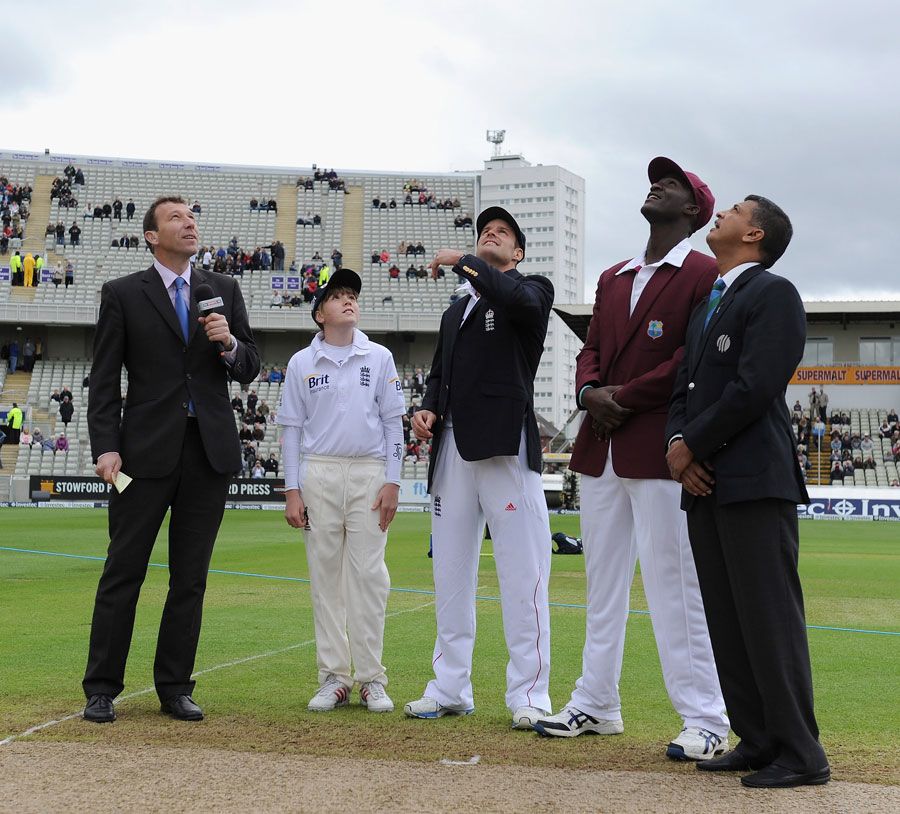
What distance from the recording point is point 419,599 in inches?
441

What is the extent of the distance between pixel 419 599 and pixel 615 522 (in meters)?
6.33

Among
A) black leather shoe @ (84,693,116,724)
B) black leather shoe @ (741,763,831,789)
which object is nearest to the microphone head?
black leather shoe @ (84,693,116,724)

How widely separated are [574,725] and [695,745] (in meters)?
0.67

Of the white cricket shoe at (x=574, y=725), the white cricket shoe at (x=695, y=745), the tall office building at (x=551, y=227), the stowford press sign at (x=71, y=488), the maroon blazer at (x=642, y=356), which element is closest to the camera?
the white cricket shoe at (x=695, y=745)

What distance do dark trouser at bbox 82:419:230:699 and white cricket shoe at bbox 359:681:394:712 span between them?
90cm

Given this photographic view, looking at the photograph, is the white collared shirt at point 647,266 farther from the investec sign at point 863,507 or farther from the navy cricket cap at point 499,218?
the investec sign at point 863,507

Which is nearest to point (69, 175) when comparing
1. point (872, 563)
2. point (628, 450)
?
point (872, 563)

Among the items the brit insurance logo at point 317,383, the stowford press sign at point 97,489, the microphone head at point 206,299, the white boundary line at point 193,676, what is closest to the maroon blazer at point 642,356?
the brit insurance logo at point 317,383

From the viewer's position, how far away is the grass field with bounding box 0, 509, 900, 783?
190 inches

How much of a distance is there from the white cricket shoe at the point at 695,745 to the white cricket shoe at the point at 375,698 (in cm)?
161

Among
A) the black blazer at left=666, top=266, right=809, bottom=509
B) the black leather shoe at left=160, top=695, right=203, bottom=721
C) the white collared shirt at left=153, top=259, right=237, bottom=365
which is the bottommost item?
the black leather shoe at left=160, top=695, right=203, bottom=721

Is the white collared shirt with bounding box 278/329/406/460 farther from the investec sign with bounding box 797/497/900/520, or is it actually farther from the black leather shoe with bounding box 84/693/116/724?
the investec sign with bounding box 797/497/900/520

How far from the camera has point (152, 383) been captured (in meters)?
5.67

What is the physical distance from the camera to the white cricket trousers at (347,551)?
235 inches
